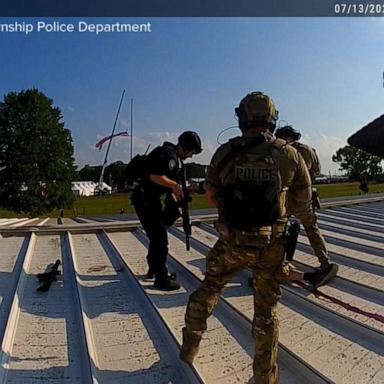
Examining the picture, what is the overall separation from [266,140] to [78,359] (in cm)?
157

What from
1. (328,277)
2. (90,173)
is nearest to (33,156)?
(328,277)

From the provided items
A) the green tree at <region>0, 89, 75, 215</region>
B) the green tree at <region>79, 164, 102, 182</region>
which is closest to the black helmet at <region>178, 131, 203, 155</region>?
the green tree at <region>0, 89, 75, 215</region>

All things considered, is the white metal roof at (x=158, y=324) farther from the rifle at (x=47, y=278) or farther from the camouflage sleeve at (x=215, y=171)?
the camouflage sleeve at (x=215, y=171)

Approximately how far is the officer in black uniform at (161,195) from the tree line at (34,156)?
24.0 m

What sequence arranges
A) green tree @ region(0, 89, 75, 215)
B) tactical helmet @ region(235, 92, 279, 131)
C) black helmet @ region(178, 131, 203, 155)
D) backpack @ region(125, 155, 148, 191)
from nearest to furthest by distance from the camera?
1. tactical helmet @ region(235, 92, 279, 131)
2. black helmet @ region(178, 131, 203, 155)
3. backpack @ region(125, 155, 148, 191)
4. green tree @ region(0, 89, 75, 215)

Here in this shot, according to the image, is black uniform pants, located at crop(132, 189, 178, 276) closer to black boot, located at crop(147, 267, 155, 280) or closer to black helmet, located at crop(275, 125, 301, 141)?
black boot, located at crop(147, 267, 155, 280)

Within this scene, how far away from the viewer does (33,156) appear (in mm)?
29703

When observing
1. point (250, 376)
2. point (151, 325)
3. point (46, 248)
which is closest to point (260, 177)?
point (250, 376)

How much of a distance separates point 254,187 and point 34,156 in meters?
30.3

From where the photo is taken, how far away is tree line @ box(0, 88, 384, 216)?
28500 millimetres

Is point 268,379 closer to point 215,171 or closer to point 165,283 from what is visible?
point 215,171

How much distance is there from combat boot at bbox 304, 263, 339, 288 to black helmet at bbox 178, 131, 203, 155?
1.44 metres

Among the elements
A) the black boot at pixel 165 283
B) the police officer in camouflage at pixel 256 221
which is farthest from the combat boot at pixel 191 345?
the black boot at pixel 165 283

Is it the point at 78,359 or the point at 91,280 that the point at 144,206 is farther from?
the point at 78,359
